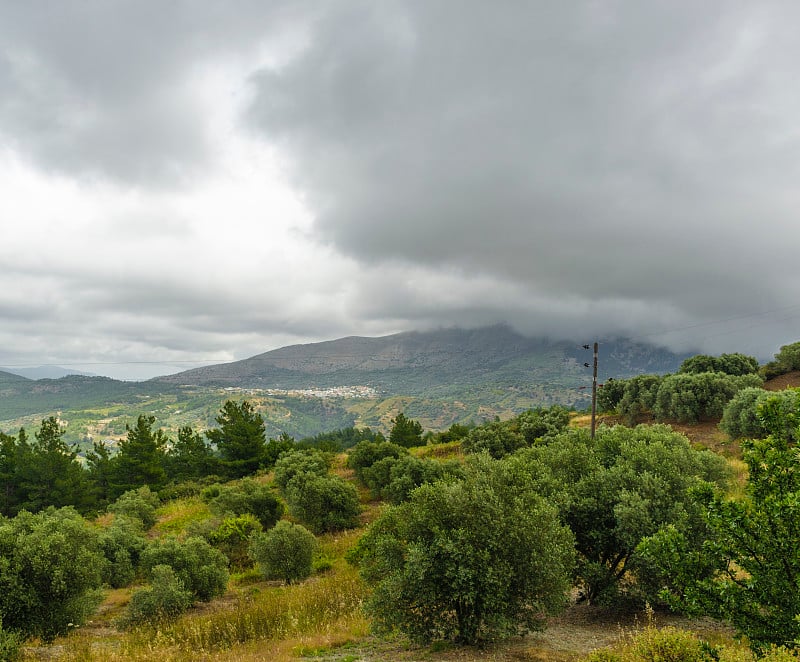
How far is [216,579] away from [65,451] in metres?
47.9

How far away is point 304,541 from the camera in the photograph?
896 inches

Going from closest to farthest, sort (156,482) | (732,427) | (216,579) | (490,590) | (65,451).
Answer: (490,590)
(216,579)
(732,427)
(65,451)
(156,482)

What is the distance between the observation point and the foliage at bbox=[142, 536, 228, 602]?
1962 cm

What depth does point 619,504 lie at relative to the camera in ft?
46.5

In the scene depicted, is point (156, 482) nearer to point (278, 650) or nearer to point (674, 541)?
point (278, 650)

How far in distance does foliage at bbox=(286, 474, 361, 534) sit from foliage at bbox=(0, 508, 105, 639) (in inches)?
674

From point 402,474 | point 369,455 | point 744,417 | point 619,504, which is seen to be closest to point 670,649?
point 619,504

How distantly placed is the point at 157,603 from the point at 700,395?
53143mm

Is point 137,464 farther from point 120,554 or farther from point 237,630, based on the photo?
point 237,630

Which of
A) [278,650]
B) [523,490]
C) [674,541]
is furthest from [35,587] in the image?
[674,541]

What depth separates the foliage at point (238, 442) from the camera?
59875mm

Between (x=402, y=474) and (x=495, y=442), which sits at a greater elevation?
(x=495, y=442)

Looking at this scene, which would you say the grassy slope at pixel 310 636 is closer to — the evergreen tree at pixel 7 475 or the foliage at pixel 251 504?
the foliage at pixel 251 504

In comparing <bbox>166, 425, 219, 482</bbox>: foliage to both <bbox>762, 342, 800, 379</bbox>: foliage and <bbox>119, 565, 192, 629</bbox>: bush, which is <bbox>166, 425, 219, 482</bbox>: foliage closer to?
<bbox>119, 565, 192, 629</bbox>: bush
